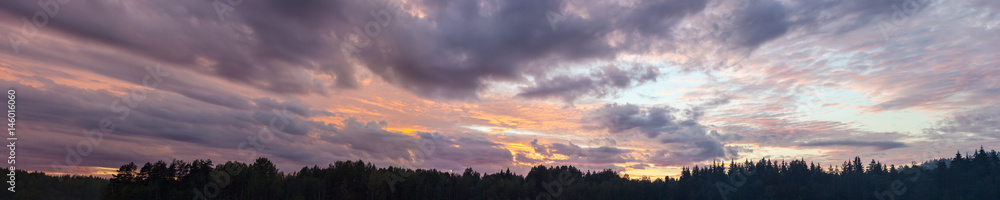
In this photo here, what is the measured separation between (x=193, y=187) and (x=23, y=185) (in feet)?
283

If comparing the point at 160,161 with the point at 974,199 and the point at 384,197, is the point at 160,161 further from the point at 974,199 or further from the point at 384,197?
the point at 974,199

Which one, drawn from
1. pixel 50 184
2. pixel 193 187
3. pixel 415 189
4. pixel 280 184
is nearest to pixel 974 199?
pixel 415 189

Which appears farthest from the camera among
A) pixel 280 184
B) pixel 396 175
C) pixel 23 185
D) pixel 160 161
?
pixel 396 175

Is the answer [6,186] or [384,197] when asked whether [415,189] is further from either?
[6,186]

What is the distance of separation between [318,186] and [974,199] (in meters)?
251

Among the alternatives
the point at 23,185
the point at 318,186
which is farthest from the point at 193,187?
the point at 23,185

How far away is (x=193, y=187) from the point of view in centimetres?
14738

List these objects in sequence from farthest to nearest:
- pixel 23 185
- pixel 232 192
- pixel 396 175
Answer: pixel 396 175, pixel 23 185, pixel 232 192

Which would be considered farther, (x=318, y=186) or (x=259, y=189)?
(x=318, y=186)

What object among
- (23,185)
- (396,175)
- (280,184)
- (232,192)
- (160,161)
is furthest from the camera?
(396,175)

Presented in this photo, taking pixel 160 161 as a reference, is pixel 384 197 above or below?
below

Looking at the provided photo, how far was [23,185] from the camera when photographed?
17975 centimetres

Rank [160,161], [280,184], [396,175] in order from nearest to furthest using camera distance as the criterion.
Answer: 1. [160,161]
2. [280,184]
3. [396,175]

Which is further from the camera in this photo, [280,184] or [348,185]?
[348,185]
